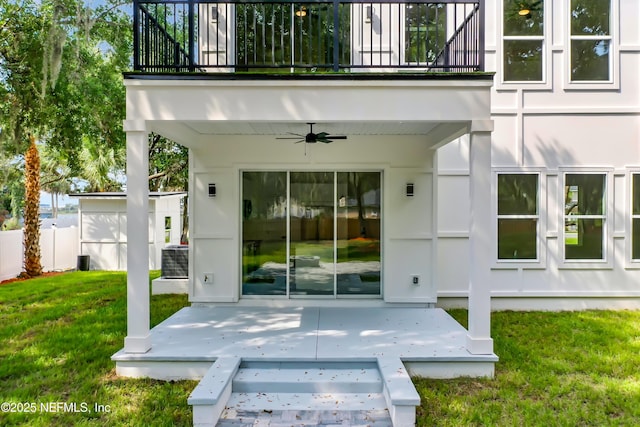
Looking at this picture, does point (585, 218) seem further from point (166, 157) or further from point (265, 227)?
point (166, 157)

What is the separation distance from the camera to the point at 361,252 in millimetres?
6547

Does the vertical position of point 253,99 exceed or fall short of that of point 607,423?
it exceeds it

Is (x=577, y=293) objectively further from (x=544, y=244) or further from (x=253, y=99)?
(x=253, y=99)

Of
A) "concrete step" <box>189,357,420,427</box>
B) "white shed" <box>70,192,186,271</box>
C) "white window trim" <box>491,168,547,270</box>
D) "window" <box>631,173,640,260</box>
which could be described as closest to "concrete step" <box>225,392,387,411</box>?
"concrete step" <box>189,357,420,427</box>

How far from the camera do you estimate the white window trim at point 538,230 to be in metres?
6.84

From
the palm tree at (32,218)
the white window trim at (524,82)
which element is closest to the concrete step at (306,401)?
the white window trim at (524,82)

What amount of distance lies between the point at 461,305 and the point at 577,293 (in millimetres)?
2024

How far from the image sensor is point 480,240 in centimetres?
440

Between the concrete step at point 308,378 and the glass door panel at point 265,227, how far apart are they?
230cm

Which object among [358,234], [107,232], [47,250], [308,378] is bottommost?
[308,378]

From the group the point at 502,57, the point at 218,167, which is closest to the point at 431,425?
the point at 218,167

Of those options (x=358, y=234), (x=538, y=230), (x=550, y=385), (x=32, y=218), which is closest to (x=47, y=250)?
(x=32, y=218)

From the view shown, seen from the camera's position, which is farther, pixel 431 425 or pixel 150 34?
pixel 150 34

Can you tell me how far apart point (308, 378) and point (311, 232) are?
9.22 feet
